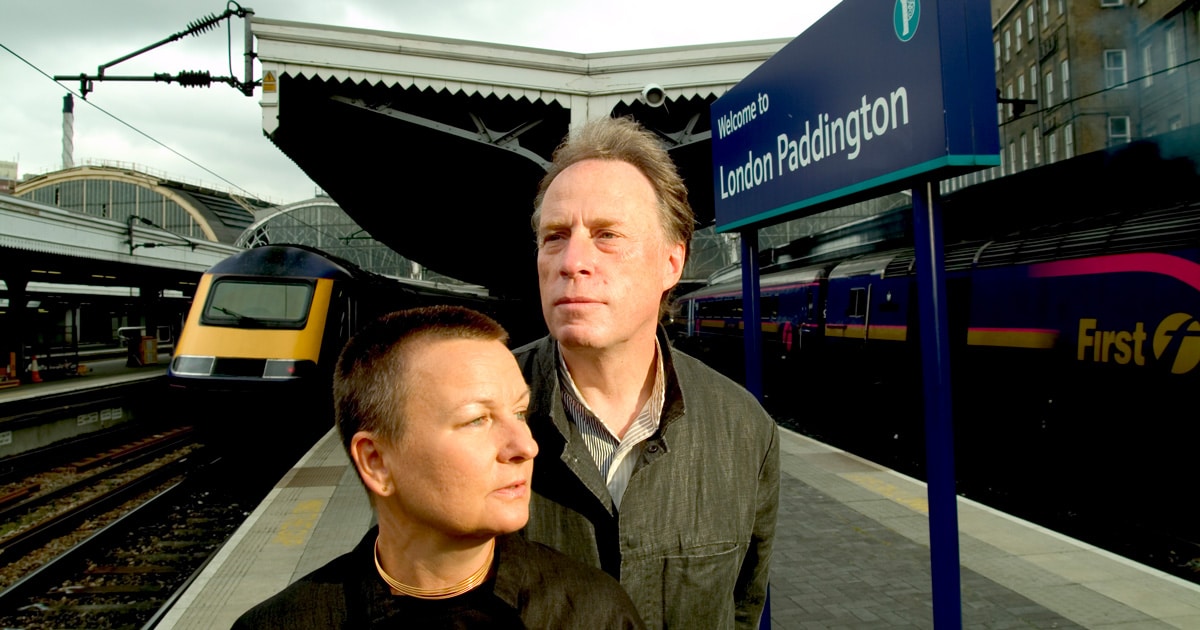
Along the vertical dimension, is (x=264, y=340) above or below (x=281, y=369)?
above

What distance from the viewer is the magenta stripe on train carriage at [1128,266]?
6935 mm

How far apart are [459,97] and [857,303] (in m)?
9.06

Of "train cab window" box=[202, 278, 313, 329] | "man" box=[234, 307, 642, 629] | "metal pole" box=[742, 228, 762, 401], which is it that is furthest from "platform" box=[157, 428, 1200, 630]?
"train cab window" box=[202, 278, 313, 329]

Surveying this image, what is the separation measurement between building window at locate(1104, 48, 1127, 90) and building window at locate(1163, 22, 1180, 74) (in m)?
3.93

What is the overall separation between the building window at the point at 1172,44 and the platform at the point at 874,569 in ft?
52.6

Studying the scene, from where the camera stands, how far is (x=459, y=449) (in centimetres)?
122

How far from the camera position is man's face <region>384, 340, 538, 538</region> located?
4.00 ft

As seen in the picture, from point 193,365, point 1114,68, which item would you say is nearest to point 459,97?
point 193,365

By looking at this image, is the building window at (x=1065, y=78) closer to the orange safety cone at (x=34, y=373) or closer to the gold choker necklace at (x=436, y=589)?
the gold choker necklace at (x=436, y=589)

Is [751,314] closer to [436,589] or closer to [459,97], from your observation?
[436,589]

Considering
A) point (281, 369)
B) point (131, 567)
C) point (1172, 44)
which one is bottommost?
point (131, 567)

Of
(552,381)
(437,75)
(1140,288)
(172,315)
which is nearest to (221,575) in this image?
(552,381)

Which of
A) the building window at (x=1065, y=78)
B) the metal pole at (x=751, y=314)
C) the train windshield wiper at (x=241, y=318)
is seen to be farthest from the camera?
the building window at (x=1065, y=78)

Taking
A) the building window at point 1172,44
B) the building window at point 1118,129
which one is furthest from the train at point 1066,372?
the building window at point 1118,129
